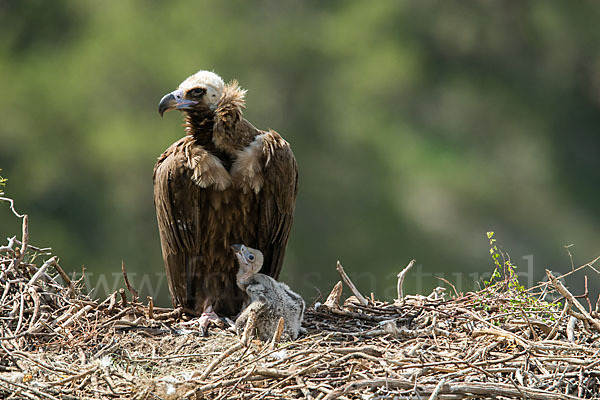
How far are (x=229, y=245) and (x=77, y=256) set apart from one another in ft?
20.7

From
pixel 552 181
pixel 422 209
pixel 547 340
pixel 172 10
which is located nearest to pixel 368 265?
pixel 422 209

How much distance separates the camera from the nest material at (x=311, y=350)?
2.83m

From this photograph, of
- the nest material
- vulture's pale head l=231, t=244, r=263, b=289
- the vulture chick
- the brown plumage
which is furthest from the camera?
the brown plumage

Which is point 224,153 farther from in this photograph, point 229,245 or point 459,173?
point 459,173

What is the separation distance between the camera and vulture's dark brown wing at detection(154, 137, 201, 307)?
13.3ft

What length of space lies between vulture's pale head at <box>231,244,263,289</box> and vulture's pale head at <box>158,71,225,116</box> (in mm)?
793

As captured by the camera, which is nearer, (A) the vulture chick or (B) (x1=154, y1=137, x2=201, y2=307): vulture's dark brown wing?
(A) the vulture chick

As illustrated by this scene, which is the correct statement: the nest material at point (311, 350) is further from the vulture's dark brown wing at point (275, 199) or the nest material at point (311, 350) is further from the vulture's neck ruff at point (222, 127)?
the vulture's neck ruff at point (222, 127)

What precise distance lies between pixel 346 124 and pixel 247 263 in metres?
8.00

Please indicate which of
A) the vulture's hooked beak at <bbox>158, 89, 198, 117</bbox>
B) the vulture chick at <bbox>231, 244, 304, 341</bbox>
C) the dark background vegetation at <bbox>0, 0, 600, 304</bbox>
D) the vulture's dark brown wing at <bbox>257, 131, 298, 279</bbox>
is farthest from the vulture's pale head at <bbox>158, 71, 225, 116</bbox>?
the dark background vegetation at <bbox>0, 0, 600, 304</bbox>

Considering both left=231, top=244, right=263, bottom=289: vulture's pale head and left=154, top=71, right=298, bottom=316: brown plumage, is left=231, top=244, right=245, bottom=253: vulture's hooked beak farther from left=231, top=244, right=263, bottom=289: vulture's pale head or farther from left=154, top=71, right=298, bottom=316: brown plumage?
left=154, top=71, right=298, bottom=316: brown plumage

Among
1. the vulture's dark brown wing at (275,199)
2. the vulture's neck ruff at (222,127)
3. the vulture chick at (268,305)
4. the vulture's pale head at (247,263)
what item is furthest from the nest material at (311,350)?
the vulture's neck ruff at (222,127)

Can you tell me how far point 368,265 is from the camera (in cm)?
1009

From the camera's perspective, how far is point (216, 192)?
13.3ft
